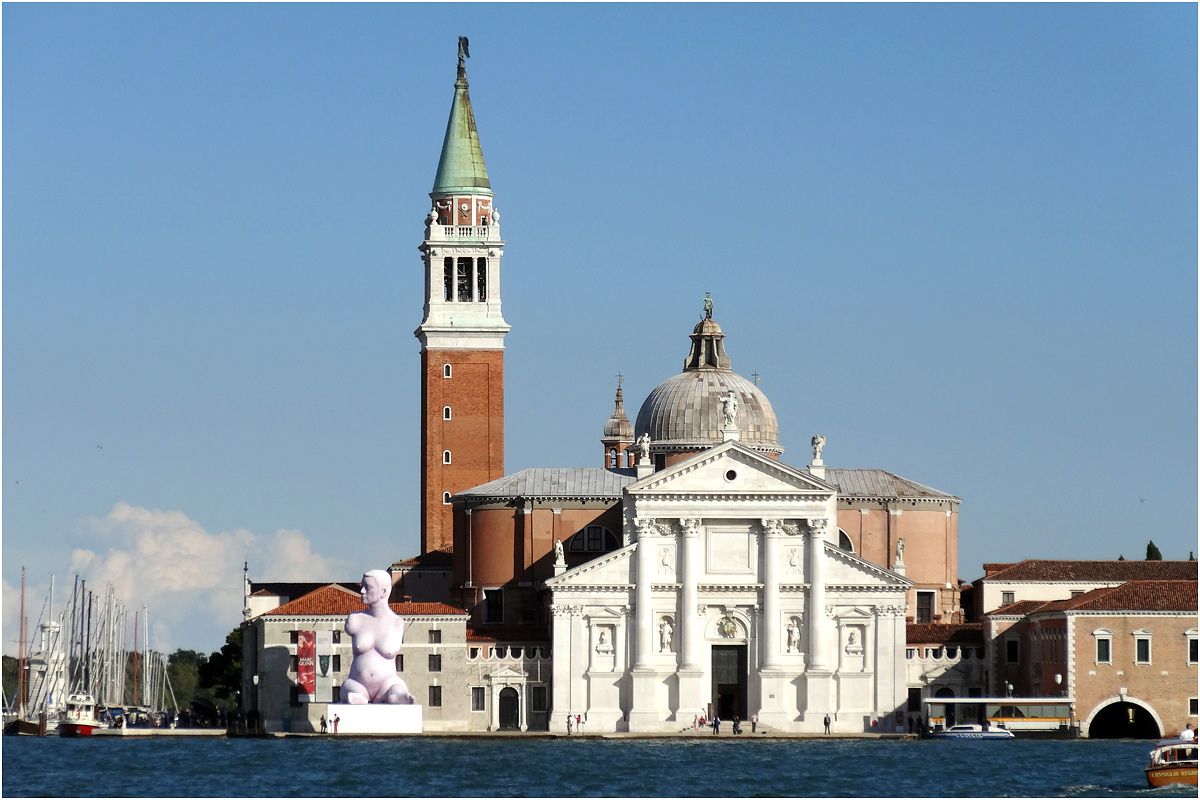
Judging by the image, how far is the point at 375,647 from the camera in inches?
3329

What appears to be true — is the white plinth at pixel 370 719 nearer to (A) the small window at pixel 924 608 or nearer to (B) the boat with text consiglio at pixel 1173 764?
(A) the small window at pixel 924 608

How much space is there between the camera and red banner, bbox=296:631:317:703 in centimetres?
8738

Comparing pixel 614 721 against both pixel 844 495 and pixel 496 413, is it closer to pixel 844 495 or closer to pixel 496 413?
pixel 844 495

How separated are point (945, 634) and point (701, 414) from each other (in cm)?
1125

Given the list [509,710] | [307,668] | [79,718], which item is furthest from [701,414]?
[79,718]

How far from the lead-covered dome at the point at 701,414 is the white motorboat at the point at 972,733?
1247 centimetres

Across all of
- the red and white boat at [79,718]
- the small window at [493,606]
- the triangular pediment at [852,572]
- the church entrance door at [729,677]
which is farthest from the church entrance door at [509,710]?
the red and white boat at [79,718]

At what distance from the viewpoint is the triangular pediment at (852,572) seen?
87.1m

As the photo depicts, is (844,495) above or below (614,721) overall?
above

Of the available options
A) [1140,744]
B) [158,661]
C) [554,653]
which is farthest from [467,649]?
[158,661]

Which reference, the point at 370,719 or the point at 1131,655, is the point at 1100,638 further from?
the point at 370,719

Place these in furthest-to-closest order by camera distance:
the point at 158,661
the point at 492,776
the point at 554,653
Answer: the point at 158,661 → the point at 554,653 → the point at 492,776

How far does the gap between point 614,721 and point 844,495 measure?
35.4 ft

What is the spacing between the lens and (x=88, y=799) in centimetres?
6072
